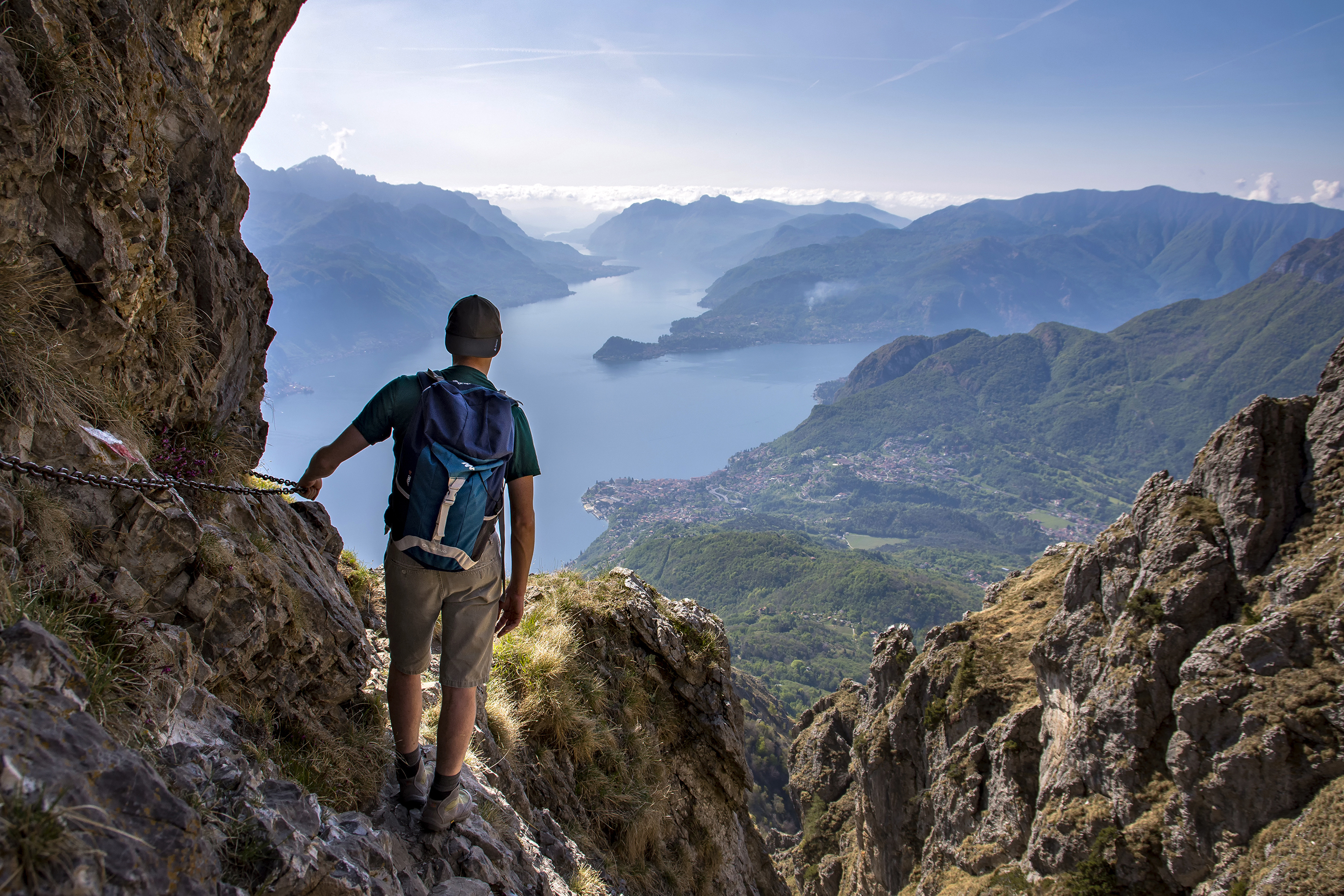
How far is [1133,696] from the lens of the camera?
1371 centimetres

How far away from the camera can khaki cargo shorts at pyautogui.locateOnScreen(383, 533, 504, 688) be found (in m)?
3.21

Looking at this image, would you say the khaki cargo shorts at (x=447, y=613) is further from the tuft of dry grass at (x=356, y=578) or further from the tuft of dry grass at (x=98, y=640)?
the tuft of dry grass at (x=356, y=578)

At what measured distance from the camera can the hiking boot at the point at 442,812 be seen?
3611 millimetres

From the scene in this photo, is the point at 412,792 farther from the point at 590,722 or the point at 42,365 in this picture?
the point at 590,722

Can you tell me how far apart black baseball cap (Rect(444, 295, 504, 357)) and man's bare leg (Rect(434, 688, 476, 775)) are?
1.85 m

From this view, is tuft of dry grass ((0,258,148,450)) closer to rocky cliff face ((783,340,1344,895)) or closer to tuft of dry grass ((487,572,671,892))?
tuft of dry grass ((487,572,671,892))

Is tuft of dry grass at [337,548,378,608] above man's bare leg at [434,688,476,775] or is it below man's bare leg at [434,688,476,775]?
above

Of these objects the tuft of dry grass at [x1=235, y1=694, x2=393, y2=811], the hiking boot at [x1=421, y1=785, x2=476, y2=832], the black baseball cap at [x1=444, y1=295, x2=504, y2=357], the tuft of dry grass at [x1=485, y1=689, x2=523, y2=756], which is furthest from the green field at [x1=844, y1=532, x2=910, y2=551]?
the black baseball cap at [x1=444, y1=295, x2=504, y2=357]

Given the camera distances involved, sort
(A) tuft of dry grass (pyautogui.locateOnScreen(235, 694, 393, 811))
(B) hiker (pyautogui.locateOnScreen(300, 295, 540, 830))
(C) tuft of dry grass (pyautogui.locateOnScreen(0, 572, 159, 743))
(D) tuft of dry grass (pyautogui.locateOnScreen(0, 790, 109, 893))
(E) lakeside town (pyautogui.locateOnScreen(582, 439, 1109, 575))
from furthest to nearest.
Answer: (E) lakeside town (pyautogui.locateOnScreen(582, 439, 1109, 575))
(A) tuft of dry grass (pyautogui.locateOnScreen(235, 694, 393, 811))
(B) hiker (pyautogui.locateOnScreen(300, 295, 540, 830))
(C) tuft of dry grass (pyautogui.locateOnScreen(0, 572, 159, 743))
(D) tuft of dry grass (pyautogui.locateOnScreen(0, 790, 109, 893))

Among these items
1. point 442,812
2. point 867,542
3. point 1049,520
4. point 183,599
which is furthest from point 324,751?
point 1049,520

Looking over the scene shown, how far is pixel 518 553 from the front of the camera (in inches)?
140

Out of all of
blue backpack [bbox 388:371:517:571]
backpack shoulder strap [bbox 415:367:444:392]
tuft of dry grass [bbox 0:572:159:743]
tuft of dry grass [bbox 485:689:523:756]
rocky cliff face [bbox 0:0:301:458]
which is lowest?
tuft of dry grass [bbox 485:689:523:756]

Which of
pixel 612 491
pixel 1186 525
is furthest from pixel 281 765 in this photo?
pixel 612 491

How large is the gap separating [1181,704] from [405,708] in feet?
51.3
